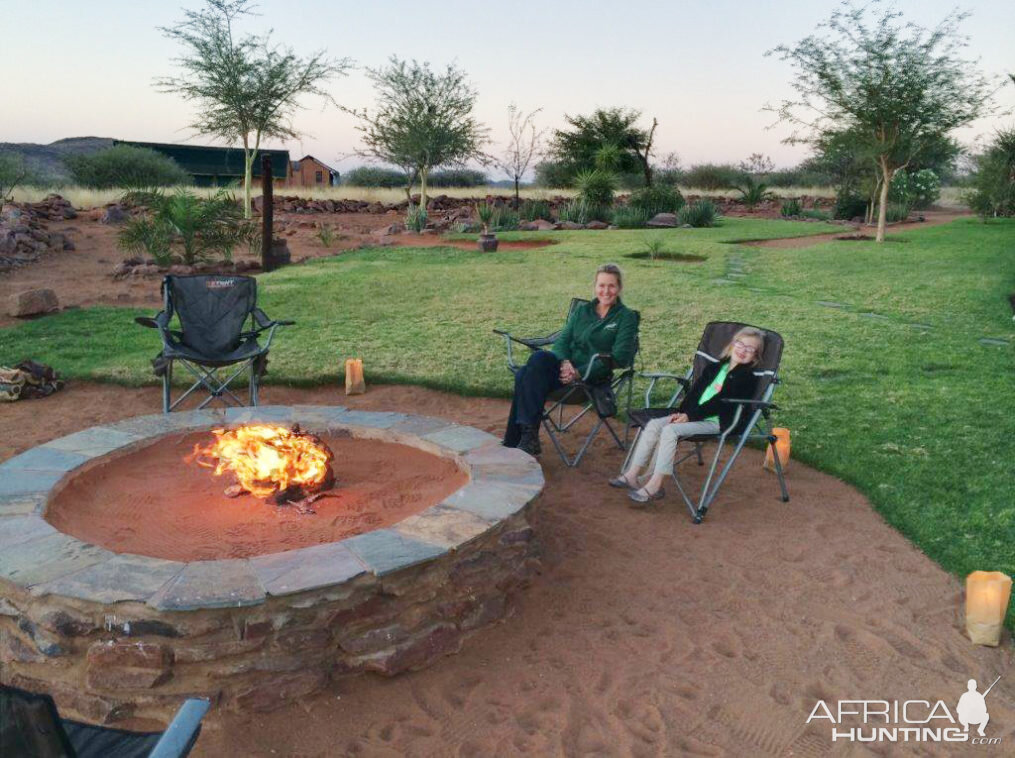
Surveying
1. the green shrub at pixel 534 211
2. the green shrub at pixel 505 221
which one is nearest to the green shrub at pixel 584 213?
the green shrub at pixel 534 211

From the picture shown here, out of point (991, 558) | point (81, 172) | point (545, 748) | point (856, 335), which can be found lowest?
point (545, 748)

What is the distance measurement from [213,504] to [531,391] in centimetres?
174

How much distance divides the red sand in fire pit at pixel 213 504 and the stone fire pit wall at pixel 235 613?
0.28m

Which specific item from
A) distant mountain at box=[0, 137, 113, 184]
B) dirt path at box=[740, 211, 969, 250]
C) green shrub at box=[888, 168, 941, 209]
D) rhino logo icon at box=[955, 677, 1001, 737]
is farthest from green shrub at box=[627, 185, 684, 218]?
distant mountain at box=[0, 137, 113, 184]

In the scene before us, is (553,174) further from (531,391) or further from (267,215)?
(531,391)

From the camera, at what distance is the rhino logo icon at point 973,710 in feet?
7.93

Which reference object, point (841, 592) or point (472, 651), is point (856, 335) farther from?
point (472, 651)

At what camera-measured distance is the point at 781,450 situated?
439cm

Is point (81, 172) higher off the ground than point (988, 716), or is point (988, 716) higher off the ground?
point (81, 172)

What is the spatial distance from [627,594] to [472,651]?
2.30ft

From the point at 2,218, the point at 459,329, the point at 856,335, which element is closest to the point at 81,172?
the point at 2,218

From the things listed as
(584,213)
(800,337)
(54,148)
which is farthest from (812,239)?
(54,148)

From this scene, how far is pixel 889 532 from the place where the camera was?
3732 mm

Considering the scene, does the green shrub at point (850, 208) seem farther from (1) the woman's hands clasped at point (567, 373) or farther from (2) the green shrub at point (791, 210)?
(1) the woman's hands clasped at point (567, 373)
